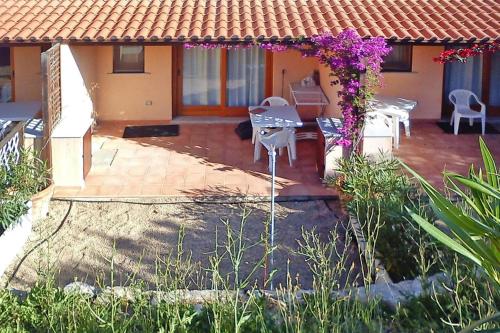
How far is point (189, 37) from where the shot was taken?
1469 cm

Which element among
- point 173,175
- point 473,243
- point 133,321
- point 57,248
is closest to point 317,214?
point 173,175

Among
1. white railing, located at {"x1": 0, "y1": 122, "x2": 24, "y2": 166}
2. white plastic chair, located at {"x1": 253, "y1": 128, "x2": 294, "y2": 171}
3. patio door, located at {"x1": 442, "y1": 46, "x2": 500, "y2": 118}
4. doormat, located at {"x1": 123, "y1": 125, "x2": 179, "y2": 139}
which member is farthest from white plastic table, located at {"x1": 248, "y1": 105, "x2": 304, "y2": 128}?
patio door, located at {"x1": 442, "y1": 46, "x2": 500, "y2": 118}

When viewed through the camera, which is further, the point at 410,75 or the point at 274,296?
the point at 410,75

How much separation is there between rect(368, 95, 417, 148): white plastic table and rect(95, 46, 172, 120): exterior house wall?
17.4 ft

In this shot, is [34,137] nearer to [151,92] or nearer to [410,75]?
[151,92]

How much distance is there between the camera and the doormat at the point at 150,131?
58.5 ft

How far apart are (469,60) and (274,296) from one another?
43.9 ft

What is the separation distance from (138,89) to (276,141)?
525 centimetres

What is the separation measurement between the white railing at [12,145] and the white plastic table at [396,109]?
7.20m

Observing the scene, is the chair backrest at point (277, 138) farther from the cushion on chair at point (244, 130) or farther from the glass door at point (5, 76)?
the glass door at point (5, 76)

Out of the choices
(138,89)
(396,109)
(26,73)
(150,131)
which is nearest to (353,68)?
(396,109)

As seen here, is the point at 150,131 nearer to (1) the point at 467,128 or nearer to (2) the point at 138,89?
(2) the point at 138,89

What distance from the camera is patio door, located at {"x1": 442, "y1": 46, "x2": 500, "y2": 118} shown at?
1944 centimetres

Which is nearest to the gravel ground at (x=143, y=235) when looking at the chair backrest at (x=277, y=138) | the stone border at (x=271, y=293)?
the chair backrest at (x=277, y=138)
